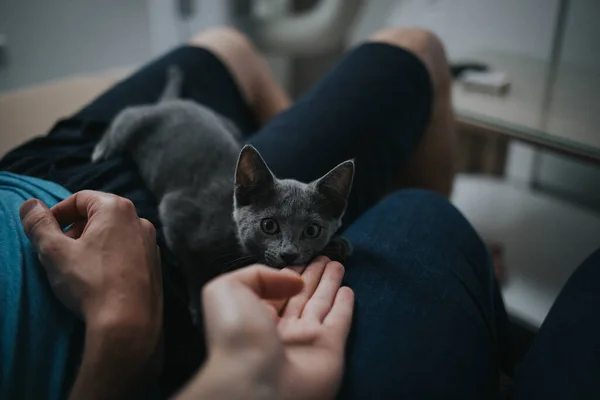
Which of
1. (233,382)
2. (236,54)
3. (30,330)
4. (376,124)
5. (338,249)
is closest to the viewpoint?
(233,382)

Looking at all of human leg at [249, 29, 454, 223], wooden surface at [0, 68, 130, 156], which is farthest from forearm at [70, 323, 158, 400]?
wooden surface at [0, 68, 130, 156]

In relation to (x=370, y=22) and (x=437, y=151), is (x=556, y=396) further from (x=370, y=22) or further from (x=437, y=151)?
(x=370, y=22)

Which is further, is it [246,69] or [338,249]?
[246,69]

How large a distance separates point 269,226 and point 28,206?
0.83 ft

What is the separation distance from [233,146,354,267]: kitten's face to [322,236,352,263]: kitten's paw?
0.05 ft

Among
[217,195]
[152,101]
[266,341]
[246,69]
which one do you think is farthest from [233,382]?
[246,69]

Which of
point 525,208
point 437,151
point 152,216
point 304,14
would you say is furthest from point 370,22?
point 152,216

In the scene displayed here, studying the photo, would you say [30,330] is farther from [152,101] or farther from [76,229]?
[152,101]

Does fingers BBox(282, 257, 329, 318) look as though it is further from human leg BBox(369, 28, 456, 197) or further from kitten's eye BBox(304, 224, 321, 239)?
human leg BBox(369, 28, 456, 197)

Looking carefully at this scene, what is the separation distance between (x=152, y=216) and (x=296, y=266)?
23 cm

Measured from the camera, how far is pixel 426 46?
0.97 metres

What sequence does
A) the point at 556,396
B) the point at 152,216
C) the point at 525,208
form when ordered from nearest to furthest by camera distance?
the point at 556,396
the point at 152,216
the point at 525,208

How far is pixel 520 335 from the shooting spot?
0.69 m

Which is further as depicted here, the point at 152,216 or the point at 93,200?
the point at 152,216
